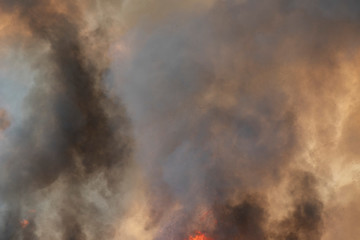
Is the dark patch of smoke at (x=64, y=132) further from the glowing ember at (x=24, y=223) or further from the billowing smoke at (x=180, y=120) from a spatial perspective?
the glowing ember at (x=24, y=223)

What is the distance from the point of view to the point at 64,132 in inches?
894

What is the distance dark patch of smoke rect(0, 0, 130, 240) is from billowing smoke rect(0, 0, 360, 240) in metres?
0.07

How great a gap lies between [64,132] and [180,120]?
8055 millimetres

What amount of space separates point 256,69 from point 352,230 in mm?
12380

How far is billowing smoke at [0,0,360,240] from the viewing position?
21.9 m

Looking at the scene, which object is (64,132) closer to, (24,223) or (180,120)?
(24,223)

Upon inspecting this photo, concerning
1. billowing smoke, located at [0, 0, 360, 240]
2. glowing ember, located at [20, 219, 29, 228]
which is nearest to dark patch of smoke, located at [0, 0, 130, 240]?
billowing smoke, located at [0, 0, 360, 240]

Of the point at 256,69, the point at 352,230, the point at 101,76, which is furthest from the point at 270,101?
the point at 101,76

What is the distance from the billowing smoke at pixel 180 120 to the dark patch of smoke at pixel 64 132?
0.24 ft

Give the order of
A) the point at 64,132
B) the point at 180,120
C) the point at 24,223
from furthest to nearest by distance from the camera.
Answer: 1. the point at 180,120
2. the point at 64,132
3. the point at 24,223

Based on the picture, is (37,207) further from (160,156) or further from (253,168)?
(253,168)

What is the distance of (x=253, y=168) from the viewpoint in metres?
22.5

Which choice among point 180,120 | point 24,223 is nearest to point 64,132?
point 24,223

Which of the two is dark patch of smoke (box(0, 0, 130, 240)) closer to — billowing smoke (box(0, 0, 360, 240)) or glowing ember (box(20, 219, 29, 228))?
billowing smoke (box(0, 0, 360, 240))
